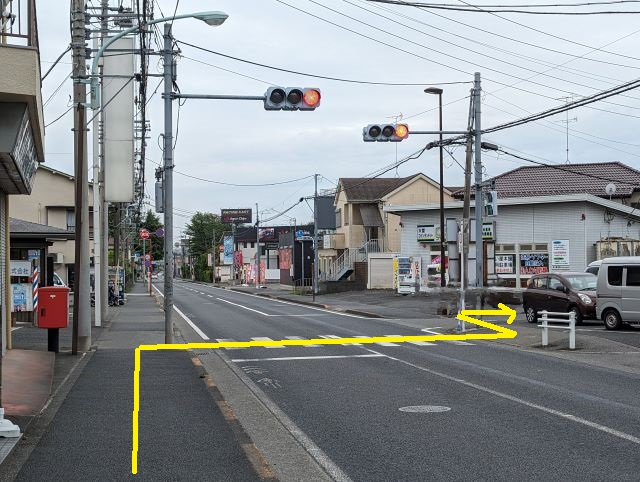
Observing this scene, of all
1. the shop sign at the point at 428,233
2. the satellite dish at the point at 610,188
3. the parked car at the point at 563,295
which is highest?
the satellite dish at the point at 610,188

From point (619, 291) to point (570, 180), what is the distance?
28.6 m

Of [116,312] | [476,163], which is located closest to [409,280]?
[116,312]

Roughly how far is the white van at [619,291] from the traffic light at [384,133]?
6.93 meters

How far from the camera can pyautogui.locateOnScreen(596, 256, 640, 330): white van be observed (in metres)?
21.8

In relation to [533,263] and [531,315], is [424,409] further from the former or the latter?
[533,263]

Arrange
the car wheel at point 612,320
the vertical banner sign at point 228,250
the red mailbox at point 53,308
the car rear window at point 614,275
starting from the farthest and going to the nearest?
the vertical banner sign at point 228,250 → the car wheel at point 612,320 → the car rear window at point 614,275 → the red mailbox at point 53,308

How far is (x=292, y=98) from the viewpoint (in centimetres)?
1758

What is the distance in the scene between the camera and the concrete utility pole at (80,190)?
18.0 meters

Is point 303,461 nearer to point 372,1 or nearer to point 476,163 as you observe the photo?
point 372,1

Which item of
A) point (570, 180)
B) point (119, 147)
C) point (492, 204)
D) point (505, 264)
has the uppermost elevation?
point (570, 180)

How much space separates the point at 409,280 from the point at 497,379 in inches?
1385

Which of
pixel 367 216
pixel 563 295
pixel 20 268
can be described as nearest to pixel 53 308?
pixel 20 268

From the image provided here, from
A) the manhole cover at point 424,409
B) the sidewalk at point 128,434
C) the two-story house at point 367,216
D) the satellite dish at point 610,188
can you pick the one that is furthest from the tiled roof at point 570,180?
the manhole cover at point 424,409

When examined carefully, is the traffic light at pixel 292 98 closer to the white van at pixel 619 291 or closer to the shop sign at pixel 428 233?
the white van at pixel 619 291
